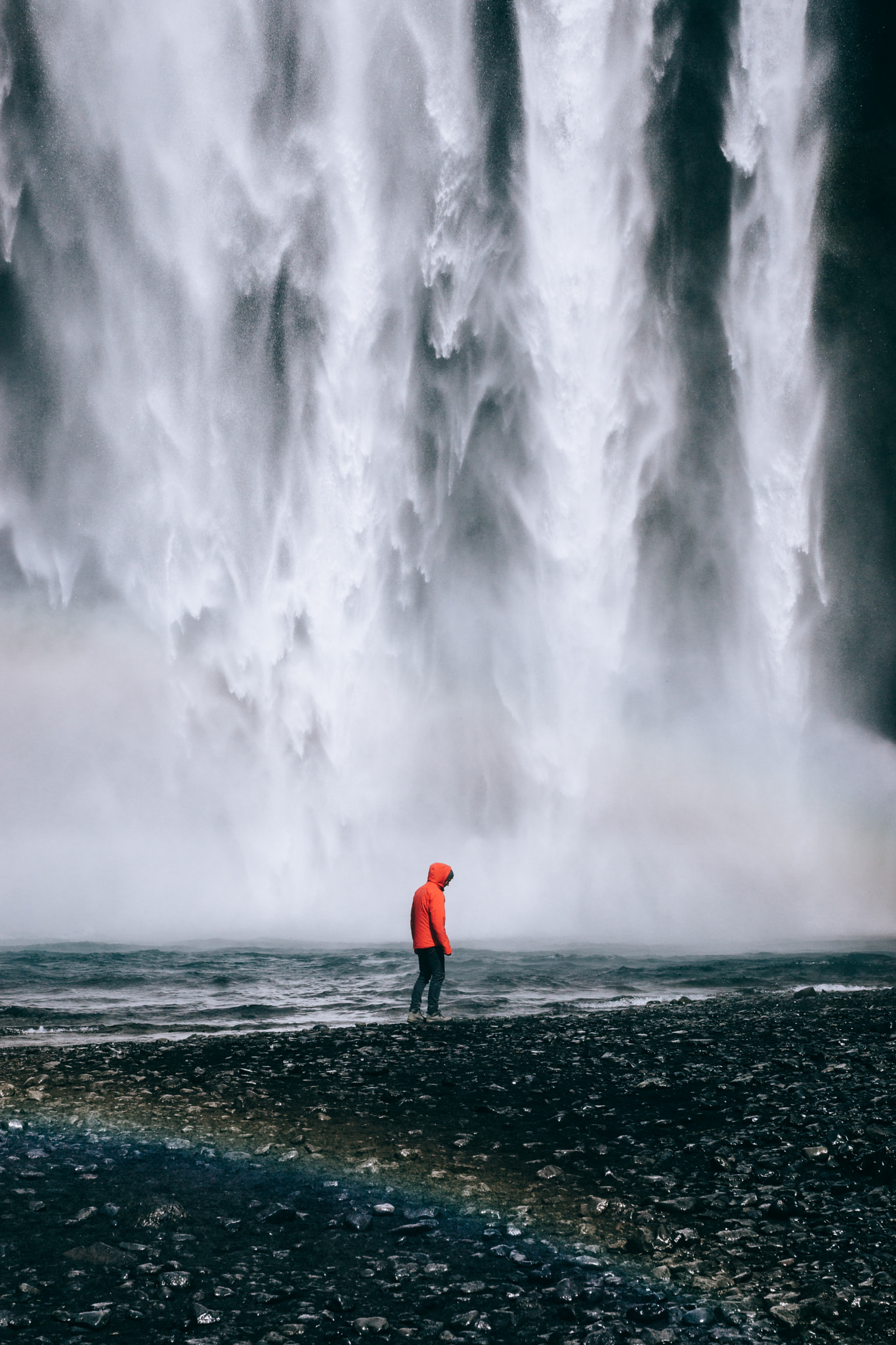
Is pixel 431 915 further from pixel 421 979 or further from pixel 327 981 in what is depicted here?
pixel 327 981

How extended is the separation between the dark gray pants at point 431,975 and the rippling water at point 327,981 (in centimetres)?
130

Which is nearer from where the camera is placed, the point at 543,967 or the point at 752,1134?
the point at 752,1134

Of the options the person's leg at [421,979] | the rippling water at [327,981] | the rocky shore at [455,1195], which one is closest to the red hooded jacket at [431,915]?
the person's leg at [421,979]

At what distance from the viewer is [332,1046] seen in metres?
11.7

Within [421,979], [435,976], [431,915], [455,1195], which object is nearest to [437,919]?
[431,915]

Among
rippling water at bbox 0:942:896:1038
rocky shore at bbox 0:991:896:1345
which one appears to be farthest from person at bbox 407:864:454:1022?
rocky shore at bbox 0:991:896:1345

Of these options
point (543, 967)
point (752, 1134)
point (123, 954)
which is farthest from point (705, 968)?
point (752, 1134)

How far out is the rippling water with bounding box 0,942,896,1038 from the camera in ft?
53.4

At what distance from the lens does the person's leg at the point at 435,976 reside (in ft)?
46.4

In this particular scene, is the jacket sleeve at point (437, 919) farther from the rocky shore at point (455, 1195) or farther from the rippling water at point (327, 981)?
the rocky shore at point (455, 1195)

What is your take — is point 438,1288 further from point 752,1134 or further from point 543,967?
point 543,967

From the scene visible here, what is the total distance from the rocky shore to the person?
117 inches

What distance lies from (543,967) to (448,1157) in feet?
66.5

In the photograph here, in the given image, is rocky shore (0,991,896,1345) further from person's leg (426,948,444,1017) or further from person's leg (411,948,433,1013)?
person's leg (411,948,433,1013)
